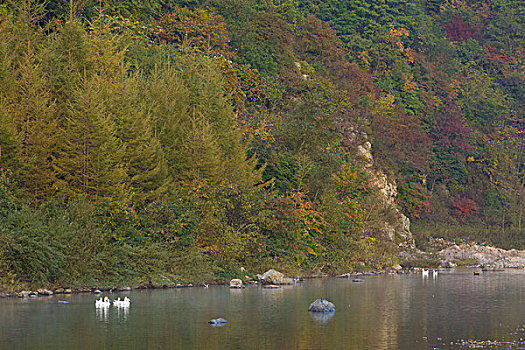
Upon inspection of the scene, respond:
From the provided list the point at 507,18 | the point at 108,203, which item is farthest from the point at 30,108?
the point at 507,18

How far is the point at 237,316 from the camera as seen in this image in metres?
22.5

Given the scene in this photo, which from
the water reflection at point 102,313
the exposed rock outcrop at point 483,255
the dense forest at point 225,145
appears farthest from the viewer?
the exposed rock outcrop at point 483,255

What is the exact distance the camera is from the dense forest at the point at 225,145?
31.5m

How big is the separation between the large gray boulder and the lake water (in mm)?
2198

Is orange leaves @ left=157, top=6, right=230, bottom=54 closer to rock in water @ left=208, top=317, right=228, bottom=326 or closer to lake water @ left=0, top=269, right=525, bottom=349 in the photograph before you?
lake water @ left=0, top=269, right=525, bottom=349

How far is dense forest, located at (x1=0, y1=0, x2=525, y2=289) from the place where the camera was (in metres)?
31.5

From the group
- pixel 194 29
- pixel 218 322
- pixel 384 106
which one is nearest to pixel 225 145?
pixel 194 29

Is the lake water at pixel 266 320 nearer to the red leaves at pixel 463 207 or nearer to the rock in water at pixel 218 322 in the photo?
the rock in water at pixel 218 322

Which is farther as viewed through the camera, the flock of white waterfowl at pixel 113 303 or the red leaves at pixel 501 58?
the red leaves at pixel 501 58

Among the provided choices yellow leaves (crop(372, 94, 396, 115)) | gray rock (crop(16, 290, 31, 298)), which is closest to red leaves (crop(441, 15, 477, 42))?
yellow leaves (crop(372, 94, 396, 115))

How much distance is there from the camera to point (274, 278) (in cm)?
3484

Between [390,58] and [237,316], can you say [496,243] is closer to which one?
[390,58]

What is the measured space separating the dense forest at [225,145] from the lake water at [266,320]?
12.3 feet

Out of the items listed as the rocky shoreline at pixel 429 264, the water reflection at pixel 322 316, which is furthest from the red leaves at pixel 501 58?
the water reflection at pixel 322 316
